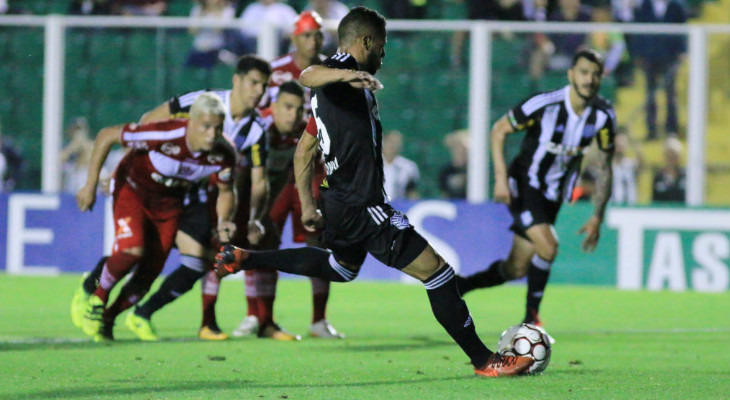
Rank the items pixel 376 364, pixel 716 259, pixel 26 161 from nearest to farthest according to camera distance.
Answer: pixel 376 364 < pixel 716 259 < pixel 26 161

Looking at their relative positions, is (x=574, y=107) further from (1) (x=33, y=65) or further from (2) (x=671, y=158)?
(1) (x=33, y=65)

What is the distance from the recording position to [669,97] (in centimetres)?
1300

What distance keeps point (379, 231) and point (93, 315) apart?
2.50m

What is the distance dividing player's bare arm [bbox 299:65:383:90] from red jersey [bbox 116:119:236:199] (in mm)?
2027

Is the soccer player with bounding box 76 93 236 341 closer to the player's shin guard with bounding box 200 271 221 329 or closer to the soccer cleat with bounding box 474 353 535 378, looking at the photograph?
the player's shin guard with bounding box 200 271 221 329

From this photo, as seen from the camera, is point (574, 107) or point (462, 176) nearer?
point (574, 107)

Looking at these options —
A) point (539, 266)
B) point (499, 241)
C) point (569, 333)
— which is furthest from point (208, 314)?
point (499, 241)

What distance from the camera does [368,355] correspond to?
23.6 ft

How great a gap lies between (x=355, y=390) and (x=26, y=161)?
899 centimetres

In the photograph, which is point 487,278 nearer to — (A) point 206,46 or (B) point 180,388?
(B) point 180,388

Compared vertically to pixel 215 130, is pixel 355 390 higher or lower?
lower

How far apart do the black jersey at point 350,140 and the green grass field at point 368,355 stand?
3.11ft

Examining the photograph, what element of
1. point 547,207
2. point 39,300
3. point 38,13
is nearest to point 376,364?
point 547,207

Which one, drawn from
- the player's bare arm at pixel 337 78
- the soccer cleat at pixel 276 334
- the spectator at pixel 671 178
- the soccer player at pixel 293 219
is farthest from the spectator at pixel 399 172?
the player's bare arm at pixel 337 78
